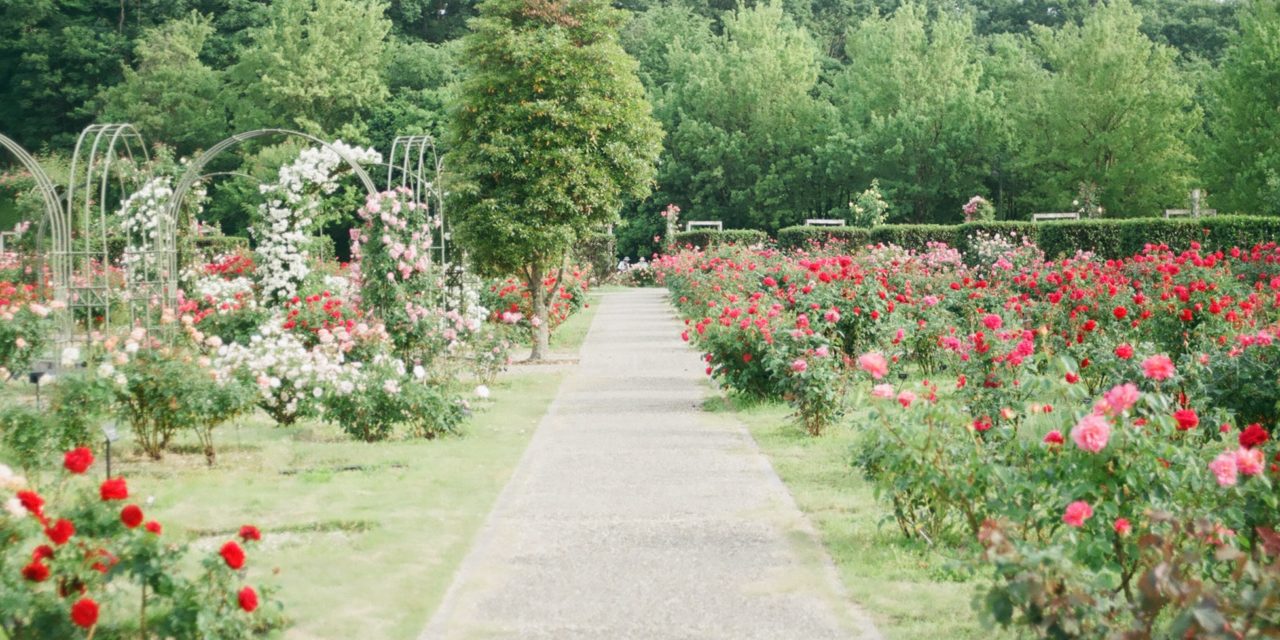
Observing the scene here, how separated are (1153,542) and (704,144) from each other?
150 ft

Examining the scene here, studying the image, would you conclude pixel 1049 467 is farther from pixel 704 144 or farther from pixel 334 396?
pixel 704 144

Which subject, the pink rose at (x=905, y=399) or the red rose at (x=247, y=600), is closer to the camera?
the red rose at (x=247, y=600)

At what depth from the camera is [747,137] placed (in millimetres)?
49125

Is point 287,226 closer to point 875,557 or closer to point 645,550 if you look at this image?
point 645,550

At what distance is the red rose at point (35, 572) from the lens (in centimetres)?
373

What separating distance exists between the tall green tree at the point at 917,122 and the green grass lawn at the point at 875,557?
36.1m

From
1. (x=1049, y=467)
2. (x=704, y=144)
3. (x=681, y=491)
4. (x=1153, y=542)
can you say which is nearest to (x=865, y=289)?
(x=681, y=491)

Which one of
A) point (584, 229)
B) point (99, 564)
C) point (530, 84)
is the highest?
point (530, 84)

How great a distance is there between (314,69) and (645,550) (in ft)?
131

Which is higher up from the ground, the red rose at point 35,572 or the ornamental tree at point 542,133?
the ornamental tree at point 542,133

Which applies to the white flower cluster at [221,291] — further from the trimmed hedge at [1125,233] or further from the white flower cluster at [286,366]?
the trimmed hedge at [1125,233]

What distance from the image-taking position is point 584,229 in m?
16.2

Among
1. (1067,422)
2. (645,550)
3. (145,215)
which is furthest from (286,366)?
(145,215)

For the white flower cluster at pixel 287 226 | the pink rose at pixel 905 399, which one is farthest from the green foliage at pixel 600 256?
the pink rose at pixel 905 399
